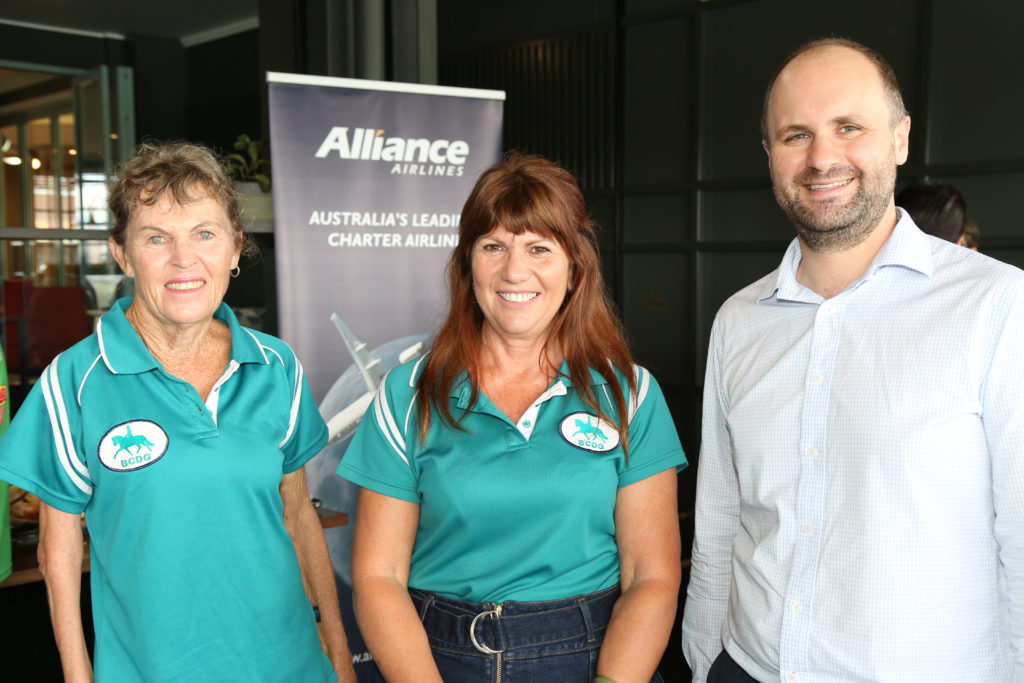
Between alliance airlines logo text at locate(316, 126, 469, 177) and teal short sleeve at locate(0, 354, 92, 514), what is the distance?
67.0 inches

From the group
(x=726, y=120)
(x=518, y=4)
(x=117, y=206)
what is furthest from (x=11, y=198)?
(x=117, y=206)

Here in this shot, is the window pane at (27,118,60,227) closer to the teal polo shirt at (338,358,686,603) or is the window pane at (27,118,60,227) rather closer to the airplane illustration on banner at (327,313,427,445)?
the airplane illustration on banner at (327,313,427,445)

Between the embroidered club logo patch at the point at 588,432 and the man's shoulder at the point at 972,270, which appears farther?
the embroidered club logo patch at the point at 588,432

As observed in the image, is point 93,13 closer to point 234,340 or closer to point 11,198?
point 11,198

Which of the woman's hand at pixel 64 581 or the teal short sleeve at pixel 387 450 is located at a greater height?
the teal short sleeve at pixel 387 450

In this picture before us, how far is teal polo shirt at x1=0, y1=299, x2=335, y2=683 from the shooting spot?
1.61 metres

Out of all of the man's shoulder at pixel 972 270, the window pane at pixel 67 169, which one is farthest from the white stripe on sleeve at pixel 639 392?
the window pane at pixel 67 169

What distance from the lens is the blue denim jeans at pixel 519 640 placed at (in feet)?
5.20

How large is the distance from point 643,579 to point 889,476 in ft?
1.58

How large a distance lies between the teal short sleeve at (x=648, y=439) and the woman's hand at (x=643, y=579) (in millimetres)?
19

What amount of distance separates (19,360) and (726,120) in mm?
4717

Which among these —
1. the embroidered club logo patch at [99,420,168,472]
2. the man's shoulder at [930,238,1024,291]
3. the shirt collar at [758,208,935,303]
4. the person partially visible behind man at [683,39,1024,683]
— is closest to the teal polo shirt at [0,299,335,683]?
the embroidered club logo patch at [99,420,168,472]

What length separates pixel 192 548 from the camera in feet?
5.37

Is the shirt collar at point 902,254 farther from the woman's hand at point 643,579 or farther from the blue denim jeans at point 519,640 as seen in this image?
the blue denim jeans at point 519,640
